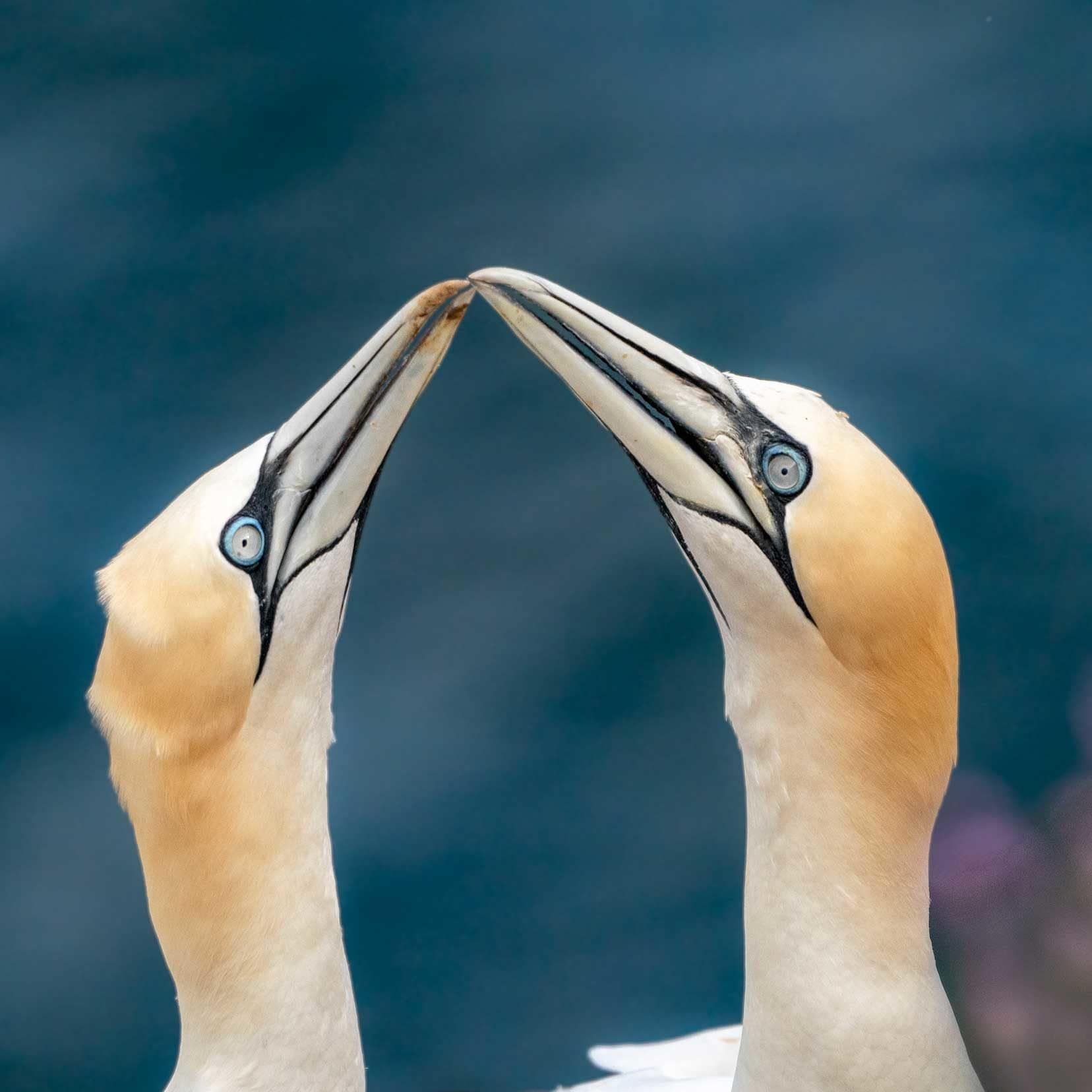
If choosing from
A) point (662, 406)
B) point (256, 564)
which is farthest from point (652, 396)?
point (256, 564)

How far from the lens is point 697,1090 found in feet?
20.7

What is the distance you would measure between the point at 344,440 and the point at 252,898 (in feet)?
4.10

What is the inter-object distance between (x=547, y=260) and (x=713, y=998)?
11.1 ft

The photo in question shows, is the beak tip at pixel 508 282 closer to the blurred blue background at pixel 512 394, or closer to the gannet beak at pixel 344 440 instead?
the gannet beak at pixel 344 440

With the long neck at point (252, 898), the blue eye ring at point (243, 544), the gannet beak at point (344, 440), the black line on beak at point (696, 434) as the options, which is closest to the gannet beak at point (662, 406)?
the black line on beak at point (696, 434)

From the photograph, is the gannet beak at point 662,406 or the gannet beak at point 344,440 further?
the gannet beak at point 344,440

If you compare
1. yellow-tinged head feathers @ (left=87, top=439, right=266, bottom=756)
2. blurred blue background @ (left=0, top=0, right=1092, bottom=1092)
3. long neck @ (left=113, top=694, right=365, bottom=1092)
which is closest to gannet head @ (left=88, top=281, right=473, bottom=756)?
yellow-tinged head feathers @ (left=87, top=439, right=266, bottom=756)

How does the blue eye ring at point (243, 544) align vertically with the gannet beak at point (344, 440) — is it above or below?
below

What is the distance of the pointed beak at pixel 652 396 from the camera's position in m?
4.66

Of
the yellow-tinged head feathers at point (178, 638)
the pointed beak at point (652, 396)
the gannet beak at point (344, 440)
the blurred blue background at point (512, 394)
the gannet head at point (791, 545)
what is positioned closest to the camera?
the gannet head at point (791, 545)

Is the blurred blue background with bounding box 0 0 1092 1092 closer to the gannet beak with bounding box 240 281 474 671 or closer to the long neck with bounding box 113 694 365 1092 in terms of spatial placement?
the long neck with bounding box 113 694 365 1092

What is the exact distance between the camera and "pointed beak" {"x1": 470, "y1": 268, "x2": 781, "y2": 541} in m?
4.66

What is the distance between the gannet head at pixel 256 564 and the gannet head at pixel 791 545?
42 cm

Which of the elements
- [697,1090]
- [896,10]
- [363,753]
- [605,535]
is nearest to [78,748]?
[363,753]
